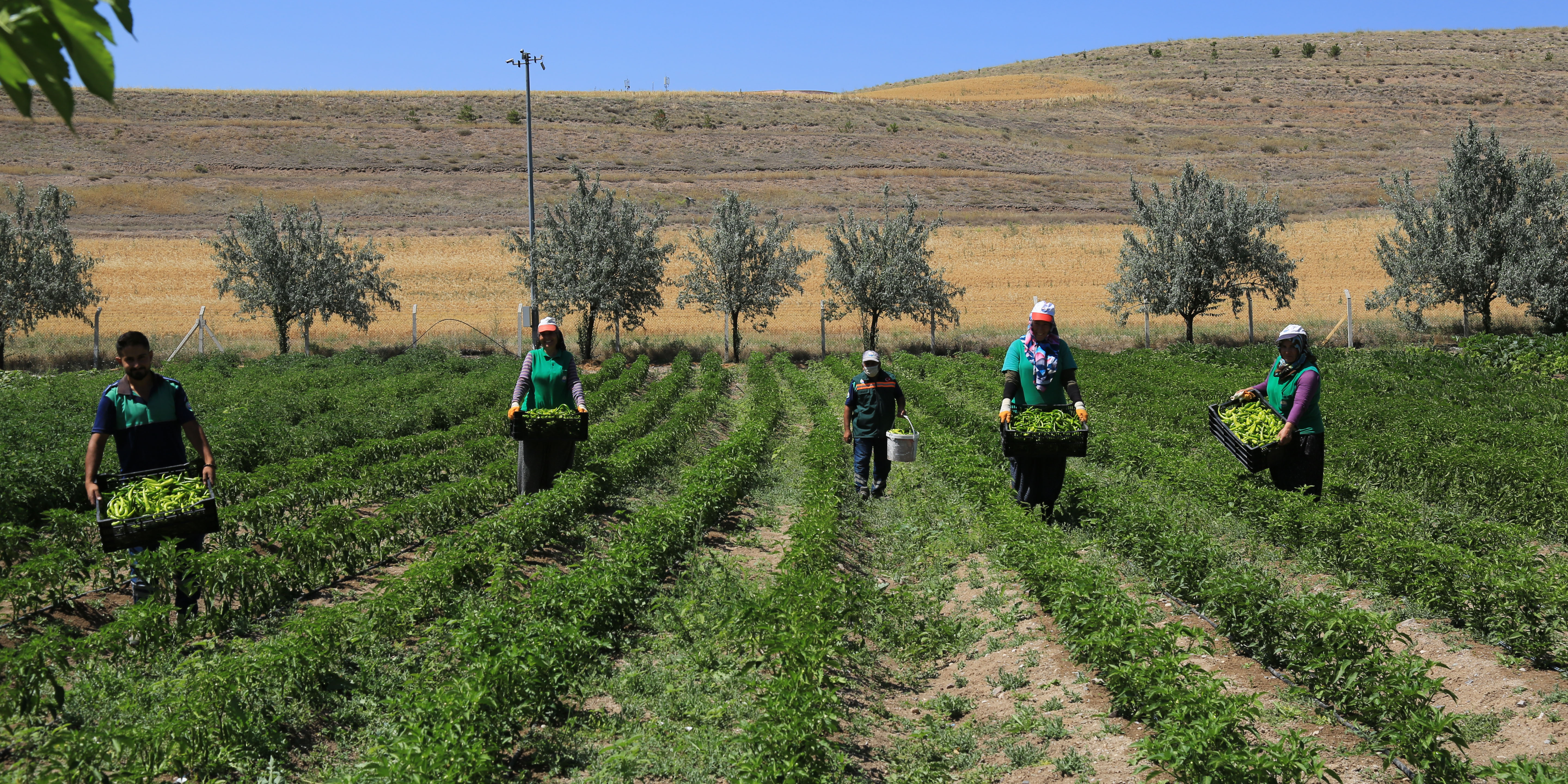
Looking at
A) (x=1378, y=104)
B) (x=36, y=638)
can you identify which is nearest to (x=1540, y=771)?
(x=36, y=638)

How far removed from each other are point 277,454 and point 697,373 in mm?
15918

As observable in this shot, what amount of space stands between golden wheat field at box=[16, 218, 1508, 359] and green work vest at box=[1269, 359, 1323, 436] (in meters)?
27.8

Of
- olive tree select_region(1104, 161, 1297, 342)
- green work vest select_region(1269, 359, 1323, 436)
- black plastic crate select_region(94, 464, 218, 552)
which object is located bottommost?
black plastic crate select_region(94, 464, 218, 552)

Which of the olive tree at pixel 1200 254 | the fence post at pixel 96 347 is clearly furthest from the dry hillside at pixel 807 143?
the fence post at pixel 96 347

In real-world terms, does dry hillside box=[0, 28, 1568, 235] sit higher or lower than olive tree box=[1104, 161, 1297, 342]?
higher

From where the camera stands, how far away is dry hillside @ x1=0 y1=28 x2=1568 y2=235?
63.1 meters

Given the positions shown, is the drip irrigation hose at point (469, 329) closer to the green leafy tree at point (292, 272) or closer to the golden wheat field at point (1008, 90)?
the green leafy tree at point (292, 272)

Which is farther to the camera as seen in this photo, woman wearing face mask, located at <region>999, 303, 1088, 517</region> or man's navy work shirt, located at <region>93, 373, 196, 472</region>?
woman wearing face mask, located at <region>999, 303, 1088, 517</region>

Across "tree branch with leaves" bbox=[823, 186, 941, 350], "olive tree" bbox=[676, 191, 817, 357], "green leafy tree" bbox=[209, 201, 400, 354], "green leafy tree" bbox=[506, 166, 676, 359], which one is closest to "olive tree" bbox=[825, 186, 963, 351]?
"tree branch with leaves" bbox=[823, 186, 941, 350]

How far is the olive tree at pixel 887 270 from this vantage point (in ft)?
107

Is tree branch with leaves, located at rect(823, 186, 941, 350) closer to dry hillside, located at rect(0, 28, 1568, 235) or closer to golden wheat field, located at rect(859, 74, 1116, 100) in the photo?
dry hillside, located at rect(0, 28, 1568, 235)

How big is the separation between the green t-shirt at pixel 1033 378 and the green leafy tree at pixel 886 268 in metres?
23.6

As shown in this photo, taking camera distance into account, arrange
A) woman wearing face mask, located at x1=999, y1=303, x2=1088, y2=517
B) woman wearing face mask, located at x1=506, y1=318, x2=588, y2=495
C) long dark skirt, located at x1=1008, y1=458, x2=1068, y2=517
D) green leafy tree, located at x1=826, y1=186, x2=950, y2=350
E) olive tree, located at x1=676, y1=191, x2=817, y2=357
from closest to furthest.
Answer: woman wearing face mask, located at x1=999, y1=303, x2=1088, y2=517, long dark skirt, located at x1=1008, y1=458, x2=1068, y2=517, woman wearing face mask, located at x1=506, y1=318, x2=588, y2=495, green leafy tree, located at x1=826, y1=186, x2=950, y2=350, olive tree, located at x1=676, y1=191, x2=817, y2=357

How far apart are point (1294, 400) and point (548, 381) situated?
284 inches
